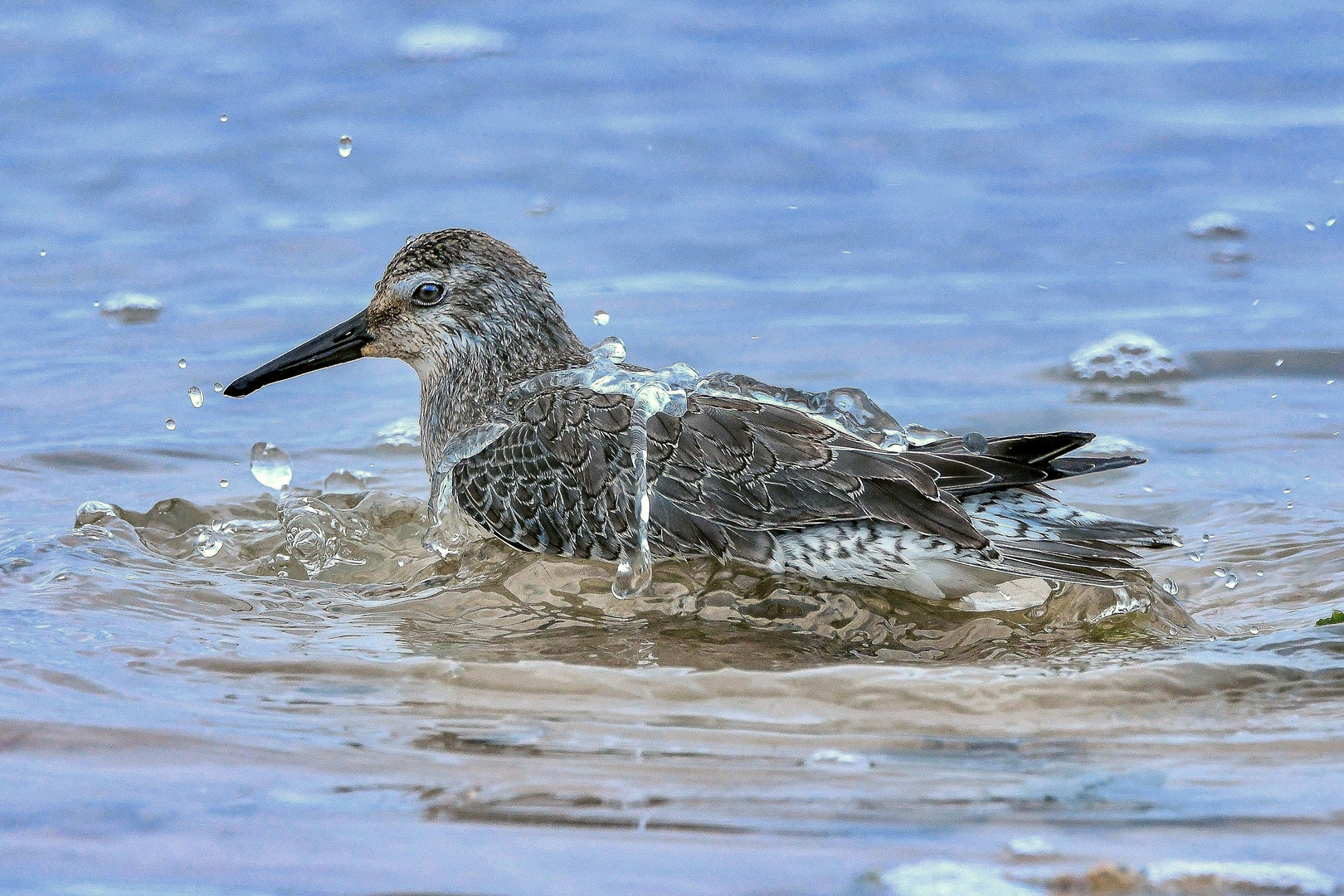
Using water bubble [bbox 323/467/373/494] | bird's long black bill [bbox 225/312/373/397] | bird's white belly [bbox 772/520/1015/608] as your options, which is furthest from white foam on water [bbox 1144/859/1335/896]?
water bubble [bbox 323/467/373/494]

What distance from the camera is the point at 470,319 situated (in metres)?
6.36

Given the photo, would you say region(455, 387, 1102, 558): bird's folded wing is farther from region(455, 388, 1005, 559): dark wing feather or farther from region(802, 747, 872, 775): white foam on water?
region(802, 747, 872, 775): white foam on water

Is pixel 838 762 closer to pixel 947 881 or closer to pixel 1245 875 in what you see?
pixel 947 881

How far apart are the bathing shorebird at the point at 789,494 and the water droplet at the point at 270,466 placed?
116 cm

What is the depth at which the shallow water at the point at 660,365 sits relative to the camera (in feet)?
11.3

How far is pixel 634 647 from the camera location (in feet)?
16.1

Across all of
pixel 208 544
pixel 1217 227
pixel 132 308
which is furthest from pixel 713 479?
pixel 1217 227

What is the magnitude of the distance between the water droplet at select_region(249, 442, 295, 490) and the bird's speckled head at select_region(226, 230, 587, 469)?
483 millimetres

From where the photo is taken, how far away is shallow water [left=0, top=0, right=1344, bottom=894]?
11.3ft

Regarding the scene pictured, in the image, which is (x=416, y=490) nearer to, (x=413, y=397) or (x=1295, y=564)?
(x=413, y=397)

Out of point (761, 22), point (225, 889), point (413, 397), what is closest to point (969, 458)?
point (225, 889)

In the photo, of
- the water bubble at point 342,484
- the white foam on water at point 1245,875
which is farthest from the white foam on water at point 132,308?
the white foam on water at point 1245,875

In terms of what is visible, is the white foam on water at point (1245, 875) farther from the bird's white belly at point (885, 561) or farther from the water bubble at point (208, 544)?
the water bubble at point (208, 544)

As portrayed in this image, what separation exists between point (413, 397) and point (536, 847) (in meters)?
5.07
